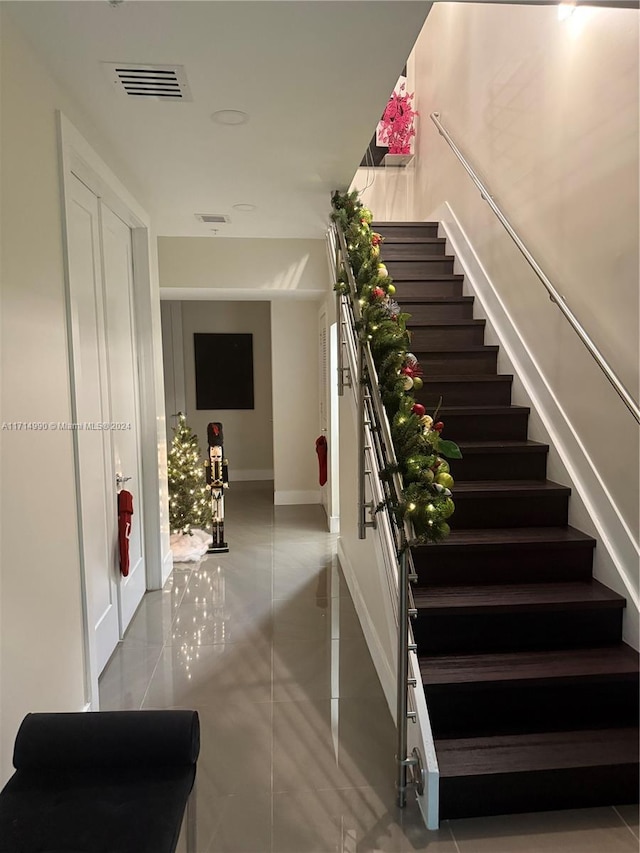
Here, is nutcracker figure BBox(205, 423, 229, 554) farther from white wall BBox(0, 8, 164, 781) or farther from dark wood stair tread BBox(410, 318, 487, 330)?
white wall BBox(0, 8, 164, 781)

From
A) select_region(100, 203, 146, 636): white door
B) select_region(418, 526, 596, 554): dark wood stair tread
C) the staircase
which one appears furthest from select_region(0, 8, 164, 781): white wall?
select_region(418, 526, 596, 554): dark wood stair tread

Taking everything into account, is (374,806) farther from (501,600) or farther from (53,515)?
(53,515)

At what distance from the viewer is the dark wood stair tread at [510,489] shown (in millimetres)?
2859

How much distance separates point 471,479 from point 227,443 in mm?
5072

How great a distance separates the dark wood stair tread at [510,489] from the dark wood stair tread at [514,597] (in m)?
0.46

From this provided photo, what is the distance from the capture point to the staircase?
2014 mm

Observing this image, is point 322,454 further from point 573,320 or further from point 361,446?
point 573,320

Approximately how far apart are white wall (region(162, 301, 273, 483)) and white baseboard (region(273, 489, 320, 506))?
136cm

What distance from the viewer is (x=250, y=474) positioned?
7.85 meters

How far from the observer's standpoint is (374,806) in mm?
2053

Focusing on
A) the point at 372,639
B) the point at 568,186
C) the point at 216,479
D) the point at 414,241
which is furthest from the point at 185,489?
the point at 568,186

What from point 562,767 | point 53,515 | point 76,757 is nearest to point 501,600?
point 562,767

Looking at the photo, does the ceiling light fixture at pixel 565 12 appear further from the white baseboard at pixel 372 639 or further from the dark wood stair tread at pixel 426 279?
the white baseboard at pixel 372 639

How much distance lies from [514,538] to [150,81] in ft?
8.39
